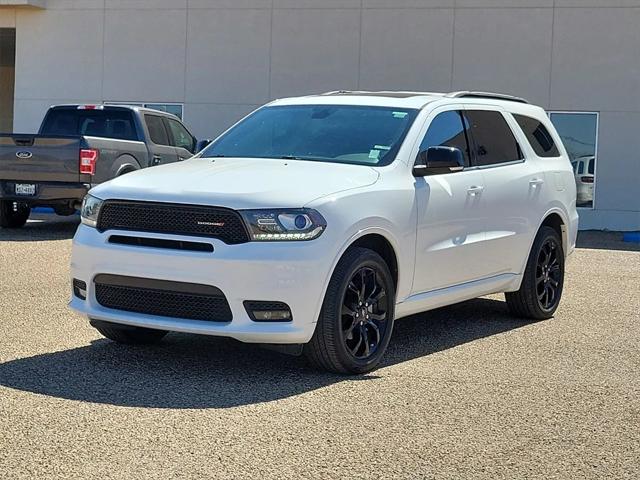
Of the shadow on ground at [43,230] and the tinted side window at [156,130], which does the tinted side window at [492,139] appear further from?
the tinted side window at [156,130]

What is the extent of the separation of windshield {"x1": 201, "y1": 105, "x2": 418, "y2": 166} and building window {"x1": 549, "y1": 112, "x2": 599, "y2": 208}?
13.9 metres

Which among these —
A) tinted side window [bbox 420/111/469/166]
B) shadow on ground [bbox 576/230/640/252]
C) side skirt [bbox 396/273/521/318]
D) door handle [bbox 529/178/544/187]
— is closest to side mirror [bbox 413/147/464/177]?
tinted side window [bbox 420/111/469/166]

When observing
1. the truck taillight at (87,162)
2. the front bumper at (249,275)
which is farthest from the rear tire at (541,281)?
the truck taillight at (87,162)

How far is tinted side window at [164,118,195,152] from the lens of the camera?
58.1 ft

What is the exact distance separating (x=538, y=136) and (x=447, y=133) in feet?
6.16

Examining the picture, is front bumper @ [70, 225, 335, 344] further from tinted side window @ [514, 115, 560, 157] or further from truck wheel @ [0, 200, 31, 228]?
truck wheel @ [0, 200, 31, 228]

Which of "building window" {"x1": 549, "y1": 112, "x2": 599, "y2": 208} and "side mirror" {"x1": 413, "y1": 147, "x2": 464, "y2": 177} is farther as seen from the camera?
"building window" {"x1": 549, "y1": 112, "x2": 599, "y2": 208}

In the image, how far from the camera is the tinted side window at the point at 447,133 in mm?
7742

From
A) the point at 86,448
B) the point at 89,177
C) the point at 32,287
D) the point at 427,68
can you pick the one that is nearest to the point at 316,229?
the point at 86,448

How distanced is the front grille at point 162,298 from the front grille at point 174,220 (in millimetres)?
314

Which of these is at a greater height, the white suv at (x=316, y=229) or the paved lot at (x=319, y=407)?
the white suv at (x=316, y=229)

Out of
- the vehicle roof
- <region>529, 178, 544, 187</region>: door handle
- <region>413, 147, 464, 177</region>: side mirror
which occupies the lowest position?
<region>529, 178, 544, 187</region>: door handle

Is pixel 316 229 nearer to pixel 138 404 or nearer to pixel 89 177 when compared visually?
pixel 138 404

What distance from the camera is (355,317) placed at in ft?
21.9
